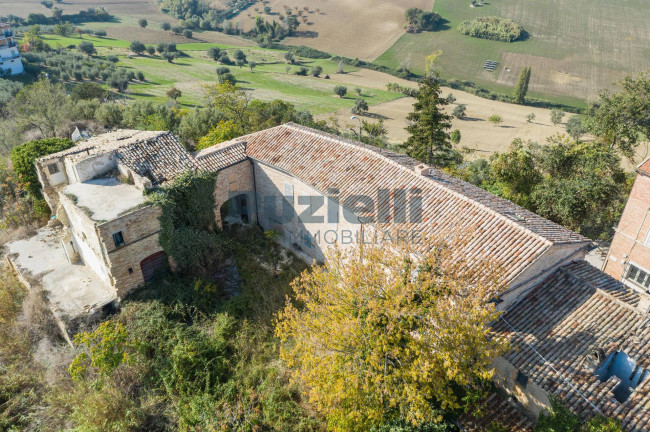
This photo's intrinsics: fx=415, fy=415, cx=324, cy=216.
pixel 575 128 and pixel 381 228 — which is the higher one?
pixel 381 228

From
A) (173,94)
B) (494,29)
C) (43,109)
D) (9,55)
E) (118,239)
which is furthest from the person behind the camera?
(494,29)

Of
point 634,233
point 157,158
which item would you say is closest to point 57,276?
point 157,158

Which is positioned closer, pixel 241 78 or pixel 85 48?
pixel 241 78

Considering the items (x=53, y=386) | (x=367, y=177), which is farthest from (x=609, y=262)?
(x=53, y=386)

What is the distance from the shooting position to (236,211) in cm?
2503

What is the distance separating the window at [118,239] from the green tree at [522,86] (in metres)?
69.8

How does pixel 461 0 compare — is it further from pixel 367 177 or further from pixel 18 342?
pixel 18 342

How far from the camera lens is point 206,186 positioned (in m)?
20.8

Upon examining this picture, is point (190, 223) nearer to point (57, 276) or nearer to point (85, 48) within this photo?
point (57, 276)

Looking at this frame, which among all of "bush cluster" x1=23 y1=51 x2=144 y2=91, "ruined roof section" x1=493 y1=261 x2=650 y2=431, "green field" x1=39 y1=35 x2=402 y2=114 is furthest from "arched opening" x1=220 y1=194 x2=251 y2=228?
"bush cluster" x1=23 y1=51 x2=144 y2=91

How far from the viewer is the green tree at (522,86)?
6925 cm

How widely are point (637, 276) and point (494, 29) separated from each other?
264 feet

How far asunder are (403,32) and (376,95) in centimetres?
2925

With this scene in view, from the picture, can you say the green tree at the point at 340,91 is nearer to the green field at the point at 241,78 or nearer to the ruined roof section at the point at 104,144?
the green field at the point at 241,78
